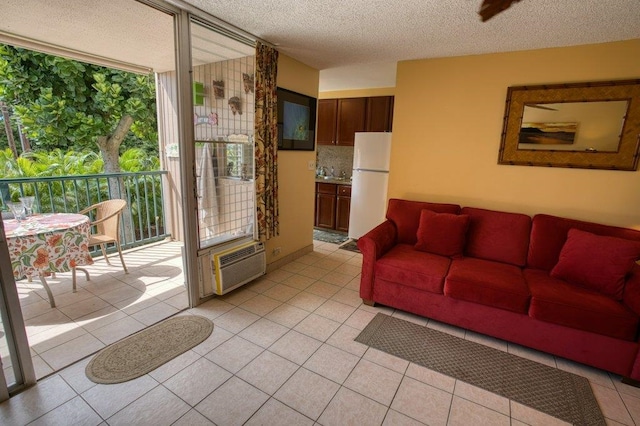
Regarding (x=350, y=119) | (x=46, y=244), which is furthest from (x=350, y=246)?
(x=46, y=244)

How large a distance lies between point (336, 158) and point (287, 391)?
4395 millimetres

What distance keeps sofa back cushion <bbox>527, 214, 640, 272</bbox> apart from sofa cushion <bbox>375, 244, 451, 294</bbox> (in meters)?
0.74

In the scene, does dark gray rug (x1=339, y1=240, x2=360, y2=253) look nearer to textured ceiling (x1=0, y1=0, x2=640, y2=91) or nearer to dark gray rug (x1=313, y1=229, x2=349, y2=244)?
dark gray rug (x1=313, y1=229, x2=349, y2=244)

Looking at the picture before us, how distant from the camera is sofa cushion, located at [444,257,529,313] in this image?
216 centimetres

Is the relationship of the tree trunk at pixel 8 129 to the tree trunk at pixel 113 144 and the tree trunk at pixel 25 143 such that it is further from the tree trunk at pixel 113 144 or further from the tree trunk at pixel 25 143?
the tree trunk at pixel 113 144

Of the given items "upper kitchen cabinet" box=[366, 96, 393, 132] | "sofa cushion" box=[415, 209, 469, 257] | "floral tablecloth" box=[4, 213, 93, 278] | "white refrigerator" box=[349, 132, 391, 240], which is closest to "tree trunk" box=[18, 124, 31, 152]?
"floral tablecloth" box=[4, 213, 93, 278]

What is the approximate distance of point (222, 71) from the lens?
2.84 metres

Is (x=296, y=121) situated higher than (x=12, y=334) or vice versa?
(x=296, y=121)

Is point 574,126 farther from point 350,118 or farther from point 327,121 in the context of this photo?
point 327,121

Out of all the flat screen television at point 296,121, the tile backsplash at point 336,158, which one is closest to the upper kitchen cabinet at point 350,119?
the tile backsplash at point 336,158

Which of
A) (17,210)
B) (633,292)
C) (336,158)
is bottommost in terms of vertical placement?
(633,292)

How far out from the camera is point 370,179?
434 cm

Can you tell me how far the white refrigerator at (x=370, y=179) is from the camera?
165 inches

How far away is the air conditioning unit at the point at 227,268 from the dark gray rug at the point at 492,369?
126 cm
